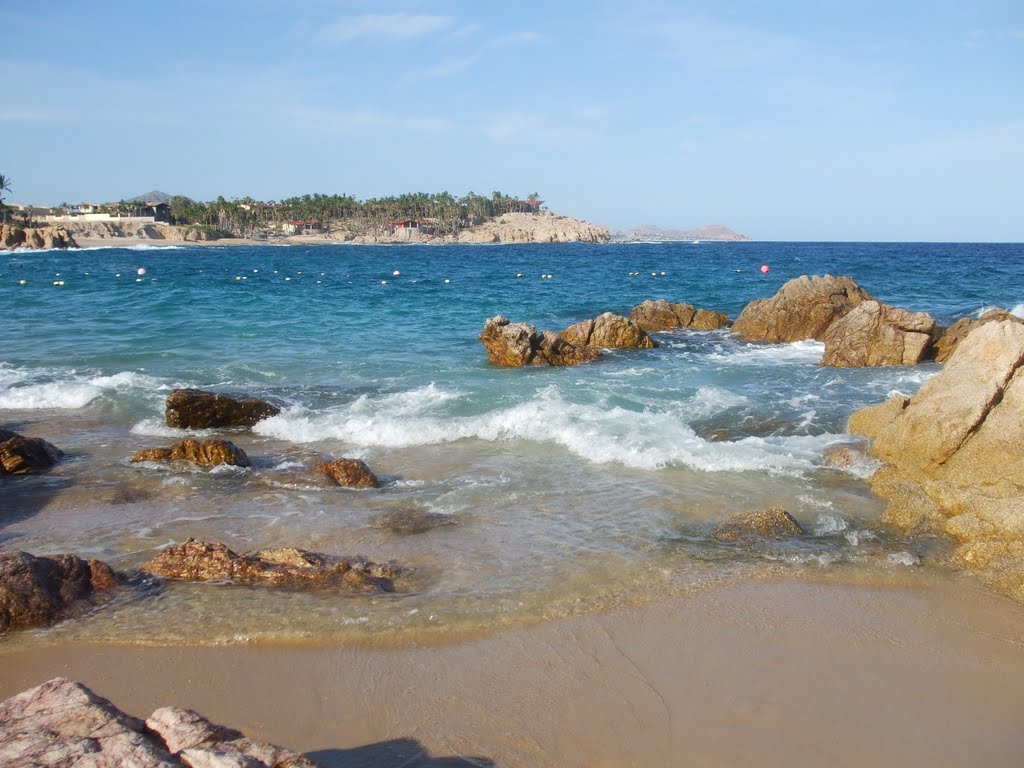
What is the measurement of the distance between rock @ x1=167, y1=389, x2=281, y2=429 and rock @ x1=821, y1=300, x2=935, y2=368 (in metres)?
13.8

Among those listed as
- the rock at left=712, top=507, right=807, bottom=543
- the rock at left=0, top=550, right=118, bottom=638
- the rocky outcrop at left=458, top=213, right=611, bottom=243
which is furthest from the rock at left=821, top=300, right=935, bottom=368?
the rocky outcrop at left=458, top=213, right=611, bottom=243

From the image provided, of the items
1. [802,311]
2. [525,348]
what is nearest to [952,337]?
[802,311]

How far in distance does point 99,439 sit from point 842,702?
11694 millimetres

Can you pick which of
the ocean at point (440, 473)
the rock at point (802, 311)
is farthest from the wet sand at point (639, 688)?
the rock at point (802, 311)

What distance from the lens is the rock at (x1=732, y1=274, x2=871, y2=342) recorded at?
901 inches

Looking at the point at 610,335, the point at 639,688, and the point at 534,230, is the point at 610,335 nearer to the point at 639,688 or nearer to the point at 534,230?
the point at 639,688

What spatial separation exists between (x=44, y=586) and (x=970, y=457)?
10.0 m

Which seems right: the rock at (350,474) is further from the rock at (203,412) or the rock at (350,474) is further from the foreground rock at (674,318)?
the foreground rock at (674,318)

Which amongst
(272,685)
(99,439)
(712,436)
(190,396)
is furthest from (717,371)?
(272,685)

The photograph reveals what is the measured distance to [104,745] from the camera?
3029 millimetres

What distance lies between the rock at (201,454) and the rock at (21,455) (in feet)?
3.91

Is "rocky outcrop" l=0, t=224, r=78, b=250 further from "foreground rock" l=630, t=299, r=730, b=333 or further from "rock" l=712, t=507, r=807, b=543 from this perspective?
"rock" l=712, t=507, r=807, b=543

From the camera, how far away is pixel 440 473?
1059cm

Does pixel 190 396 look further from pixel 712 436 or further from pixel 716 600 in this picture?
pixel 716 600
